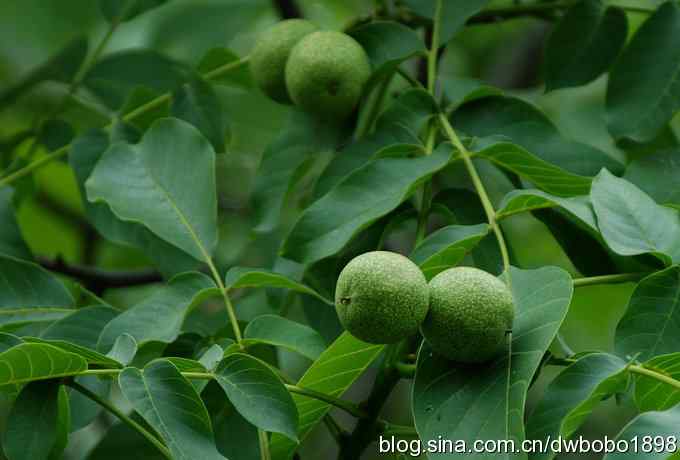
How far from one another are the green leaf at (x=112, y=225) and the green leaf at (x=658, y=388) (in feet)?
3.02

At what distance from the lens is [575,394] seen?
126cm

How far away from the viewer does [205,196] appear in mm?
1776

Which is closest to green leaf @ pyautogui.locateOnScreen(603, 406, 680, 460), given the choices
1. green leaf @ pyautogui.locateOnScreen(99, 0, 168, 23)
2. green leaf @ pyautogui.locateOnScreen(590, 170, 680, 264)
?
green leaf @ pyautogui.locateOnScreen(590, 170, 680, 264)

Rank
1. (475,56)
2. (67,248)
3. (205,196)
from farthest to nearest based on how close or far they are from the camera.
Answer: (475,56) → (67,248) → (205,196)

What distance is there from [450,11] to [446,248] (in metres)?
0.71

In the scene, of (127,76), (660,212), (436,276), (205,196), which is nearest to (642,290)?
(660,212)

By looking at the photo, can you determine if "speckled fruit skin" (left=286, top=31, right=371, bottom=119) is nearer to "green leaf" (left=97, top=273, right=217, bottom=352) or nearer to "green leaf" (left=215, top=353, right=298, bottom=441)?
"green leaf" (left=97, top=273, right=217, bottom=352)

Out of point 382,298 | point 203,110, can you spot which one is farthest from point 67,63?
point 382,298

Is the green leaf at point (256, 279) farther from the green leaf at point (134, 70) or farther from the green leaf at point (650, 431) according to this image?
the green leaf at point (134, 70)

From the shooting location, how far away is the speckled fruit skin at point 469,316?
1.27 m

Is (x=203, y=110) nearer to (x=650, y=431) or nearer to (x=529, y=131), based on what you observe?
(x=529, y=131)

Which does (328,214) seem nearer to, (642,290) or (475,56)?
(642,290)

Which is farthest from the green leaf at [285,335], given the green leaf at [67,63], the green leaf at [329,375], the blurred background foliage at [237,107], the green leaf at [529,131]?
the blurred background foliage at [237,107]

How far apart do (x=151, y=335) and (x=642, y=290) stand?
0.68 metres
